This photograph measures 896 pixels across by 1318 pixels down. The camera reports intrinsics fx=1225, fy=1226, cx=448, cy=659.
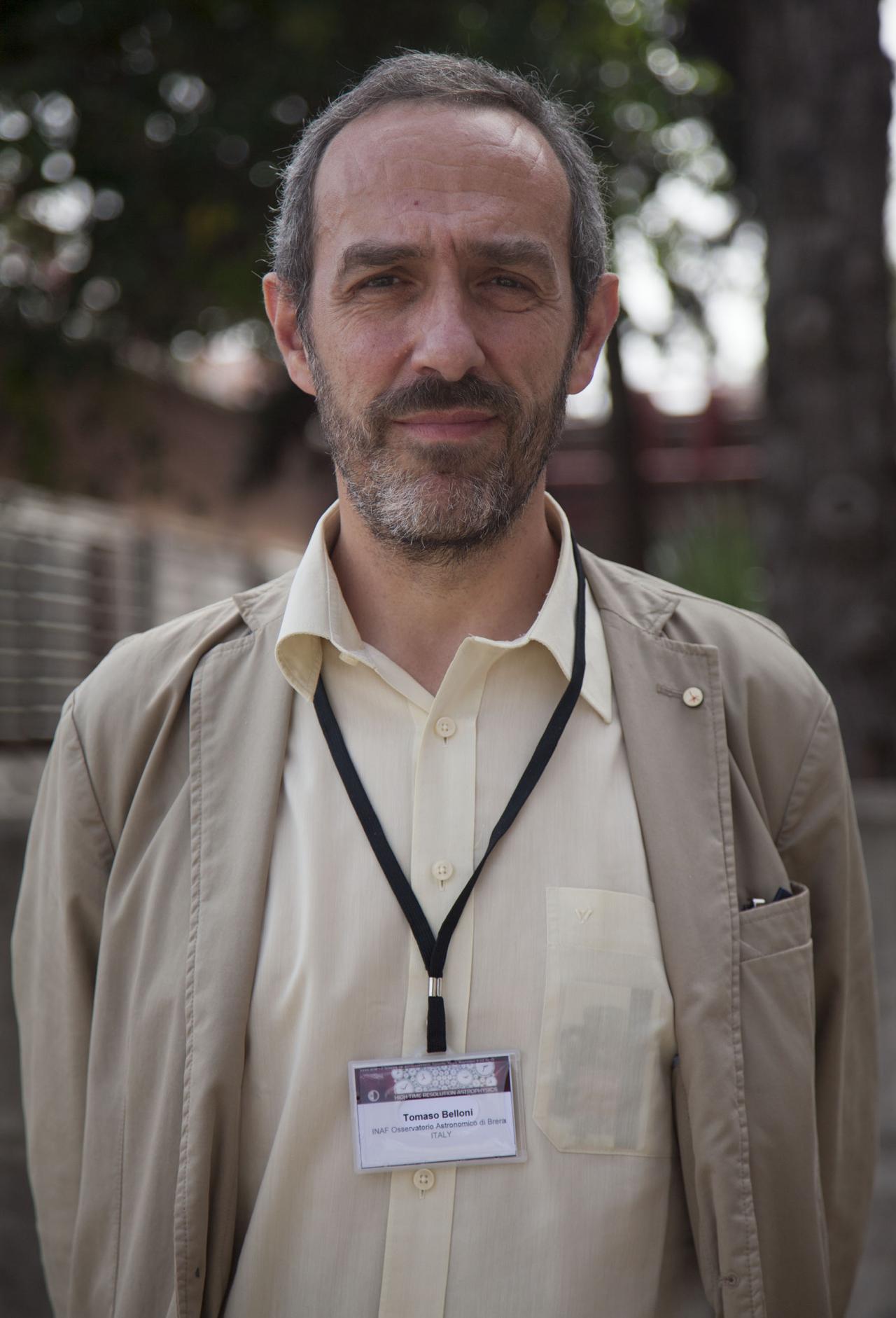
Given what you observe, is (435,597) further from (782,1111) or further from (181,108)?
(181,108)

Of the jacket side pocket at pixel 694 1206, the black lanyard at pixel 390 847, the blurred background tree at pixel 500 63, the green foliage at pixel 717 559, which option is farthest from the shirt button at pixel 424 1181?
the green foliage at pixel 717 559

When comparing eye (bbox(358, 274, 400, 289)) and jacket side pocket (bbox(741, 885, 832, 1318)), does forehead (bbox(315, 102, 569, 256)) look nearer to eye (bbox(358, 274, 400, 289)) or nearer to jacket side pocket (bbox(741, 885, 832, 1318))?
eye (bbox(358, 274, 400, 289))

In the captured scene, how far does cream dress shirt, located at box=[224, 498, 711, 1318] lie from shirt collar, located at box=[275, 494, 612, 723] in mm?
17

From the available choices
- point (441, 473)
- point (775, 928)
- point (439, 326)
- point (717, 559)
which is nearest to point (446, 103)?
point (439, 326)

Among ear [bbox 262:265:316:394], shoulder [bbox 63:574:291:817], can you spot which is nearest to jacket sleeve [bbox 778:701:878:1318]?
shoulder [bbox 63:574:291:817]

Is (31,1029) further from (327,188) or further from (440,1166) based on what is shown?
(327,188)

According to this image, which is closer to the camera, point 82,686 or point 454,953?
point 454,953

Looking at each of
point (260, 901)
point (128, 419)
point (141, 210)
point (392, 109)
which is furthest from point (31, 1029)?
point (128, 419)

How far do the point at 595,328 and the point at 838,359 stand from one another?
189 cm

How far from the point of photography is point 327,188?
81.6 inches

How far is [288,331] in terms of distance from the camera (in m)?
2.21

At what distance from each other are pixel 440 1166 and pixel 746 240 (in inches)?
331

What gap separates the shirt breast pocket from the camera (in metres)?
1.81

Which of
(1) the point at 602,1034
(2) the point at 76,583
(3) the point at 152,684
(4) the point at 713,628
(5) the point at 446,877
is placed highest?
(2) the point at 76,583
